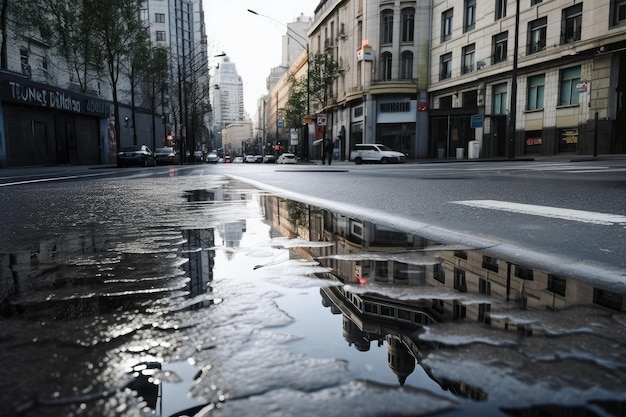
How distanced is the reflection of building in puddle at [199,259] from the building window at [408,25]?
39.7 m

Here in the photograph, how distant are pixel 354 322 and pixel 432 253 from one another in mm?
1265

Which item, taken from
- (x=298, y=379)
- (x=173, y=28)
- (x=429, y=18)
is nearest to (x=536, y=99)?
(x=429, y=18)

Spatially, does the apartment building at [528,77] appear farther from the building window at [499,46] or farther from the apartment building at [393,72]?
the apartment building at [393,72]

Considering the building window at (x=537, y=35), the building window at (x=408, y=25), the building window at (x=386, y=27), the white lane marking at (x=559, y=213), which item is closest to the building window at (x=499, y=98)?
the building window at (x=537, y=35)

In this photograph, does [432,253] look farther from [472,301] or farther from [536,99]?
[536,99]

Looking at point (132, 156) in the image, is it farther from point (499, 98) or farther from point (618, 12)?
point (618, 12)

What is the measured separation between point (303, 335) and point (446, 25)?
4029 centimetres

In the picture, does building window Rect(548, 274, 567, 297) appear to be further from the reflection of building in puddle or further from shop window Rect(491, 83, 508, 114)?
shop window Rect(491, 83, 508, 114)

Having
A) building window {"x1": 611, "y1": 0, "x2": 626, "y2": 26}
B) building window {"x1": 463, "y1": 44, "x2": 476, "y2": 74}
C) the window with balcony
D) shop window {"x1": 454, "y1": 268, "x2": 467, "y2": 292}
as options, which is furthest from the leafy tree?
shop window {"x1": 454, "y1": 268, "x2": 467, "y2": 292}

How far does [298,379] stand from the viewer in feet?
3.48

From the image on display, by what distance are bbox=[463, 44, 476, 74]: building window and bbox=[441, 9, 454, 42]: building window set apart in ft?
Result: 8.57

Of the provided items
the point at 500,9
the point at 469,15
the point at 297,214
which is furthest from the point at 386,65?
the point at 297,214

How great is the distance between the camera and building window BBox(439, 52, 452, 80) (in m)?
36.9

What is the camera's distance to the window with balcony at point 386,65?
40000 millimetres
